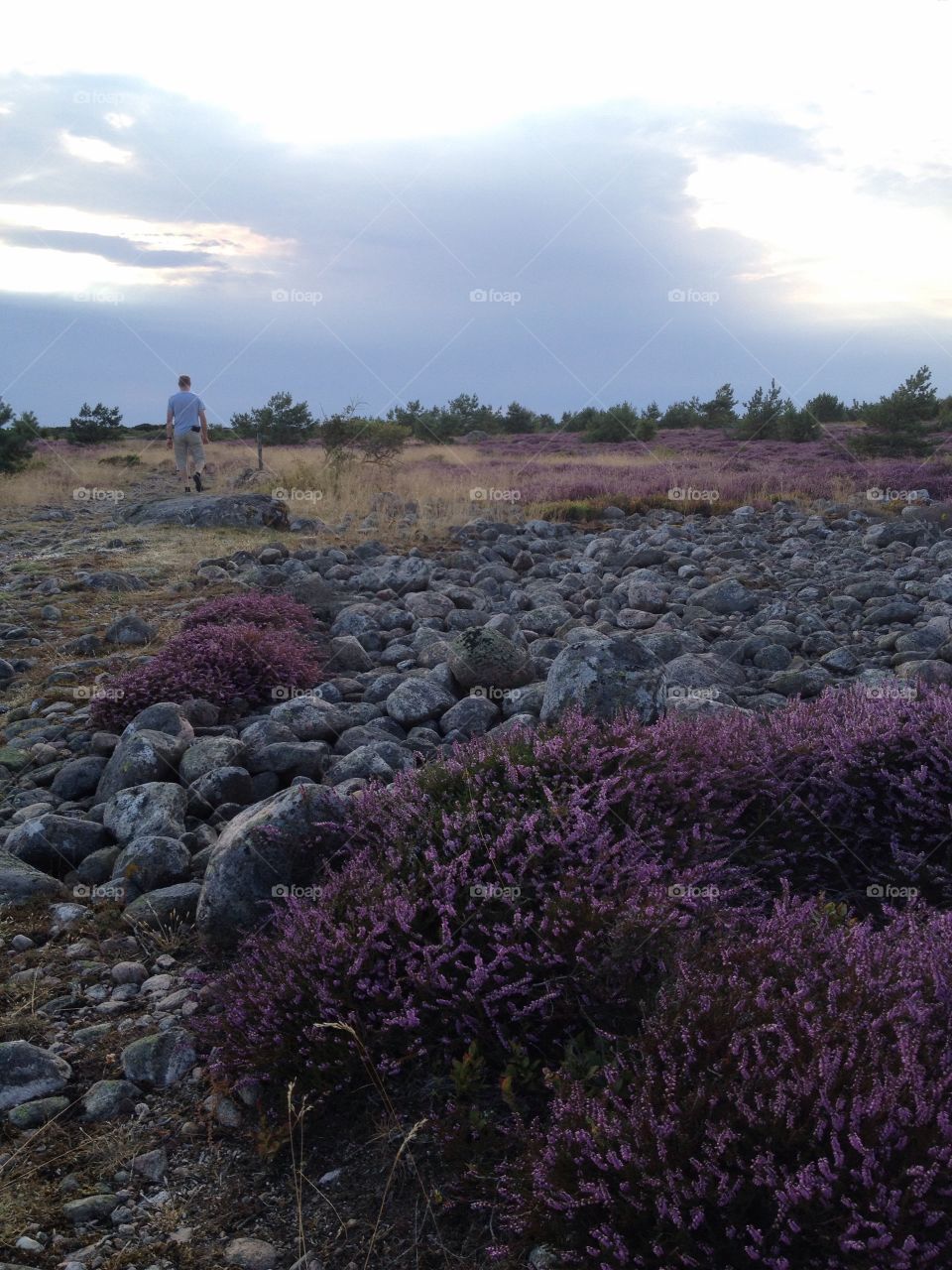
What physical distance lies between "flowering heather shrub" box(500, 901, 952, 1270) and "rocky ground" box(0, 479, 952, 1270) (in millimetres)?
300

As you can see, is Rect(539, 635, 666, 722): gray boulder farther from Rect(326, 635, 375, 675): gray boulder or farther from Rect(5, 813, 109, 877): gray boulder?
Rect(326, 635, 375, 675): gray boulder

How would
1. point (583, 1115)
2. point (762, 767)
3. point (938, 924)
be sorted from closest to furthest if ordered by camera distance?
1. point (583, 1115)
2. point (938, 924)
3. point (762, 767)

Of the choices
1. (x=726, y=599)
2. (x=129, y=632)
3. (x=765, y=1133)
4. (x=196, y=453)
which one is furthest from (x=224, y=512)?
(x=765, y=1133)

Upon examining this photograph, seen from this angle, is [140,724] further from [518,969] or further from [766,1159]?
[766,1159]

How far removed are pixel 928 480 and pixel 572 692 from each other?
62.7ft

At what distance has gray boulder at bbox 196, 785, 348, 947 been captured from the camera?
14.6 feet

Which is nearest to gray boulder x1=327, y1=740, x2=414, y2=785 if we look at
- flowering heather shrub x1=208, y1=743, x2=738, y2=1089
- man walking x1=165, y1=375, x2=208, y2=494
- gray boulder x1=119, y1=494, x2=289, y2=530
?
flowering heather shrub x1=208, y1=743, x2=738, y2=1089

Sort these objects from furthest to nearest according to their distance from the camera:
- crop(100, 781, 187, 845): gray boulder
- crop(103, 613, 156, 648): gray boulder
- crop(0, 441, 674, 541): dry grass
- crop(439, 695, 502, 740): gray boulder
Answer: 1. crop(0, 441, 674, 541): dry grass
2. crop(103, 613, 156, 648): gray boulder
3. crop(439, 695, 502, 740): gray boulder
4. crop(100, 781, 187, 845): gray boulder

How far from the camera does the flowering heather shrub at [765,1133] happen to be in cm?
229

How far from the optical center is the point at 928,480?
2206 cm

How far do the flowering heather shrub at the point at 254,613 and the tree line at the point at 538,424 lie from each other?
574 inches

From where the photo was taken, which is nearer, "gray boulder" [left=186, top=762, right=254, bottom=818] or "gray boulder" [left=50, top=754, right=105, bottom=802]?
"gray boulder" [left=186, top=762, right=254, bottom=818]

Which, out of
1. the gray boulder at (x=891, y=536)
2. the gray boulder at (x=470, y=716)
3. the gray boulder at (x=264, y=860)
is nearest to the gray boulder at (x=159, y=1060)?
the gray boulder at (x=264, y=860)

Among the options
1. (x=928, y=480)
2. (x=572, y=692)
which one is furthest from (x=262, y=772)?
(x=928, y=480)
